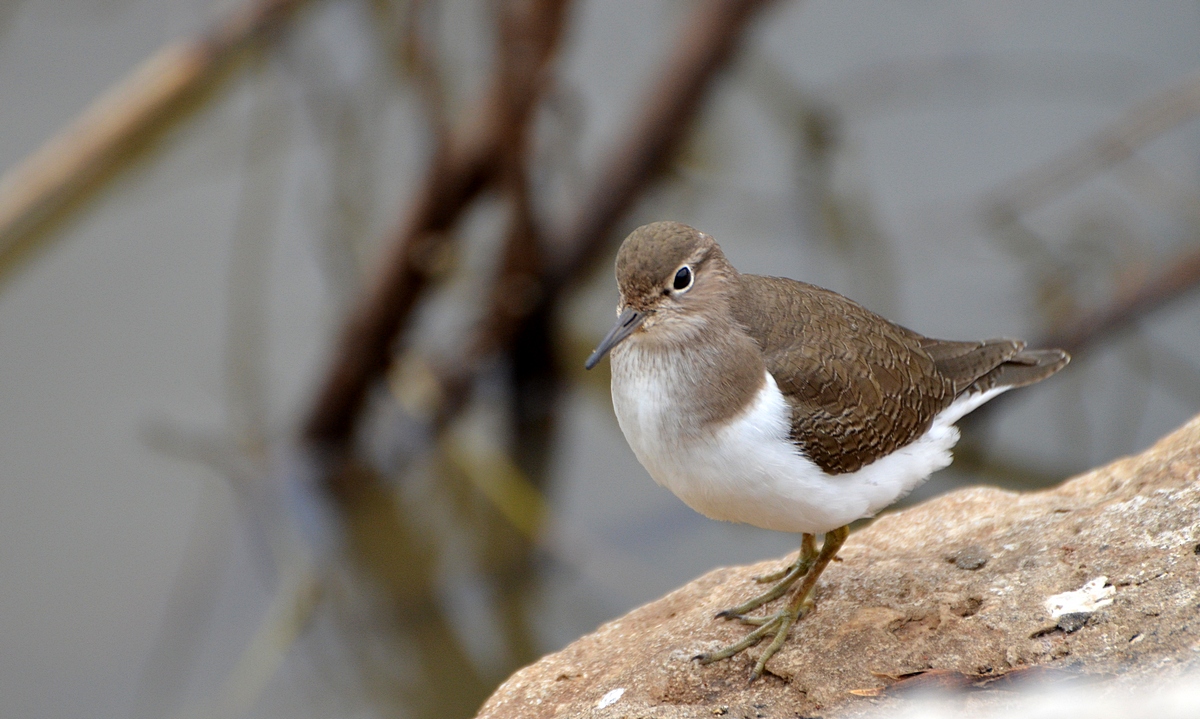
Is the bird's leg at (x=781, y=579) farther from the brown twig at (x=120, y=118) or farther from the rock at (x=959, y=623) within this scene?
the brown twig at (x=120, y=118)

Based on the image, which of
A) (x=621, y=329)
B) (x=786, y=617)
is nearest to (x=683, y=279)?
(x=621, y=329)

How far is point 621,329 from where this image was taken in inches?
164

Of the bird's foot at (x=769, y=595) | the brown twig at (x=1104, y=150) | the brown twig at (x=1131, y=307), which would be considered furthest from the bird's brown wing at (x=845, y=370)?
the brown twig at (x=1104, y=150)

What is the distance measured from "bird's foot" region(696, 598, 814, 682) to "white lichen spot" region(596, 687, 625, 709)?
1.14 feet

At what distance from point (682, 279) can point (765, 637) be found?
138cm

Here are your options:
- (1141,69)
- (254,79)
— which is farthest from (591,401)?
(1141,69)

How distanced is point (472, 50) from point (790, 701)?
820 cm

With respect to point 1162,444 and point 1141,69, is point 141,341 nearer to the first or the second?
point 1162,444

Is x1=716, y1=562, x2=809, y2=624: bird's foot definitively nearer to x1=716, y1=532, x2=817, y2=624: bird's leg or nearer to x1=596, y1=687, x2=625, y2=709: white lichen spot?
x1=716, y1=532, x2=817, y2=624: bird's leg

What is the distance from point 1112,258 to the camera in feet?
30.2

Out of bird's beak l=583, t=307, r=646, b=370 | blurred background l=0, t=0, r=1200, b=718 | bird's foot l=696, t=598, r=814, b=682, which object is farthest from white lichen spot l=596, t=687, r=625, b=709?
blurred background l=0, t=0, r=1200, b=718

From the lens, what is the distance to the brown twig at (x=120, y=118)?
9.34 m

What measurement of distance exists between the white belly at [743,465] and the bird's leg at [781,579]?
46 cm

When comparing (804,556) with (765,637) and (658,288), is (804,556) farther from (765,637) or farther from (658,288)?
(658,288)
